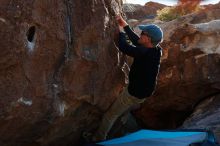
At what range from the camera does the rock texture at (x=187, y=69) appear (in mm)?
8500

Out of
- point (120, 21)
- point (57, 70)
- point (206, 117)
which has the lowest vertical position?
point (206, 117)

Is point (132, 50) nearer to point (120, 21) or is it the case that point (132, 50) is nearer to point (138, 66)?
point (138, 66)

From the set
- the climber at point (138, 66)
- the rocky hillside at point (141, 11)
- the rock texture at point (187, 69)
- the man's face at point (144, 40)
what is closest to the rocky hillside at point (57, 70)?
the climber at point (138, 66)

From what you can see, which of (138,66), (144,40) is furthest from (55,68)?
(144,40)

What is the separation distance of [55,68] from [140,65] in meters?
1.25

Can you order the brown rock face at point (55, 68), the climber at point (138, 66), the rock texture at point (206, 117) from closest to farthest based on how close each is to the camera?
the brown rock face at point (55, 68) → the climber at point (138, 66) → the rock texture at point (206, 117)

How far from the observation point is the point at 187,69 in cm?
860

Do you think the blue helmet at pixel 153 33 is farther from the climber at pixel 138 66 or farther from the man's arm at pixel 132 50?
the man's arm at pixel 132 50

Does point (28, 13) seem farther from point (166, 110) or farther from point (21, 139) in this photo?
point (166, 110)

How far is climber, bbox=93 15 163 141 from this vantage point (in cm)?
614

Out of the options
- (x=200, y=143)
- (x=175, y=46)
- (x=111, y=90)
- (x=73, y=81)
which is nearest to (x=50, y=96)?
(x=73, y=81)

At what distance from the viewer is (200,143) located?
5820 millimetres

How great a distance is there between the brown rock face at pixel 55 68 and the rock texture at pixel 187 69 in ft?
7.47

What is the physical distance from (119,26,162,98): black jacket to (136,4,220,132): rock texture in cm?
233
